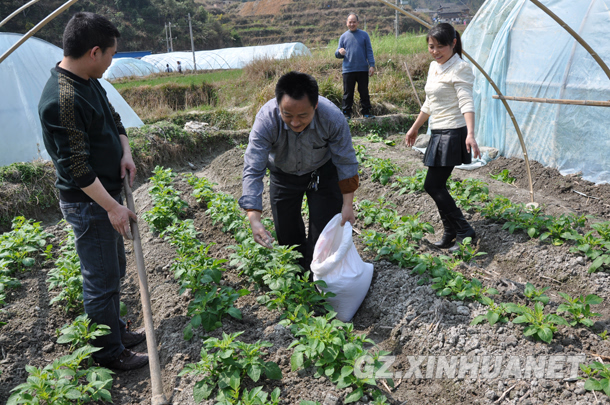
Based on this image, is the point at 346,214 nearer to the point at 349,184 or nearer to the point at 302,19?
the point at 349,184

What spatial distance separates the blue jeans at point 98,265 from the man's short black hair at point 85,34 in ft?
2.68

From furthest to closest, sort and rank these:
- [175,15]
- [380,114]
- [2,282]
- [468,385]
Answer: [175,15], [380,114], [2,282], [468,385]

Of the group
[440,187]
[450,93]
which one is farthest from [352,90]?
[440,187]

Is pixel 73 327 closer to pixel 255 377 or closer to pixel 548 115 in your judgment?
pixel 255 377

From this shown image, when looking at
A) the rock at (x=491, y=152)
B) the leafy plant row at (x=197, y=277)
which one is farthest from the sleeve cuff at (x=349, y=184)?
the rock at (x=491, y=152)

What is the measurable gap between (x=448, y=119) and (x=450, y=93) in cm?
22

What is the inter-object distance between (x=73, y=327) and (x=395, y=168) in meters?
4.18

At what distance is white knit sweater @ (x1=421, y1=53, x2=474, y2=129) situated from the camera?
11.8 ft

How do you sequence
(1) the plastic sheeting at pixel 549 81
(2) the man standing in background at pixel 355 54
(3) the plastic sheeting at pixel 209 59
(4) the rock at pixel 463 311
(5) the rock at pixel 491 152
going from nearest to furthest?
(4) the rock at pixel 463 311
(1) the plastic sheeting at pixel 549 81
(5) the rock at pixel 491 152
(2) the man standing in background at pixel 355 54
(3) the plastic sheeting at pixel 209 59

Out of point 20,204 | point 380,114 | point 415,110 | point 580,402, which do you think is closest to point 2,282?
point 20,204

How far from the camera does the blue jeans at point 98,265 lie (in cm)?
246

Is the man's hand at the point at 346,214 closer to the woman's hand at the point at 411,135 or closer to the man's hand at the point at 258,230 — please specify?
the man's hand at the point at 258,230

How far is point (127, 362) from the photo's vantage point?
266 cm

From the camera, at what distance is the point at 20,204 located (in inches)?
215
